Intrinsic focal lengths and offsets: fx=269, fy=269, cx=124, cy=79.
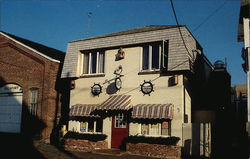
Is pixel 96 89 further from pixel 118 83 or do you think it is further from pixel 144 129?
pixel 144 129

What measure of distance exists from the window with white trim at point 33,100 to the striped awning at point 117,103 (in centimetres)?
560

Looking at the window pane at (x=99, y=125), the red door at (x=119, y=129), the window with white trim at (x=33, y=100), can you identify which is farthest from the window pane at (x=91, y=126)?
the window with white trim at (x=33, y=100)

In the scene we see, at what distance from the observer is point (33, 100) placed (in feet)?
60.6

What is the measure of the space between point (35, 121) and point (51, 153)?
16.3 feet

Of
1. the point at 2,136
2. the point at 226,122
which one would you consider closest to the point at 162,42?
the point at 226,122

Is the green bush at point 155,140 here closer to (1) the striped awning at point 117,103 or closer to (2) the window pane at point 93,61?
(1) the striped awning at point 117,103

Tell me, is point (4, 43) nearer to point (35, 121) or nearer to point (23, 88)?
point (23, 88)

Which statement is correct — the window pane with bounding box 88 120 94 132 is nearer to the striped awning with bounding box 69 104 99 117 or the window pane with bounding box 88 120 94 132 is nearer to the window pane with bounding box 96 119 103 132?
the window pane with bounding box 96 119 103 132

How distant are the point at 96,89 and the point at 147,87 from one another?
3.44 metres

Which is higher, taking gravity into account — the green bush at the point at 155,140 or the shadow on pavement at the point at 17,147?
the green bush at the point at 155,140

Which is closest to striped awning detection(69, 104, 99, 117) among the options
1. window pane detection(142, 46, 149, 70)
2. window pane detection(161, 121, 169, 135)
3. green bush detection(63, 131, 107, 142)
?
green bush detection(63, 131, 107, 142)

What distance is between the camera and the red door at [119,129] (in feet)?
50.1

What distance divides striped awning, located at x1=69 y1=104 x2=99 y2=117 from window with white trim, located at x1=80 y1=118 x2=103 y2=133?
2.05 ft

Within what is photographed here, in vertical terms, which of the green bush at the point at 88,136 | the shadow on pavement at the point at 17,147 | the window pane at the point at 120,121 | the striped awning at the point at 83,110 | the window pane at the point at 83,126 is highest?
the striped awning at the point at 83,110
